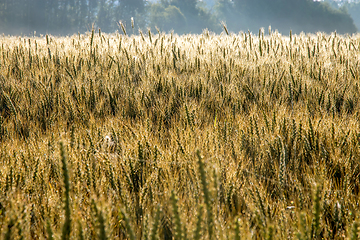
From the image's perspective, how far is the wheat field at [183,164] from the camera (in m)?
0.70

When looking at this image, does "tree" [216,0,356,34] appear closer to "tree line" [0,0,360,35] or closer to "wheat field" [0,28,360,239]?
"tree line" [0,0,360,35]

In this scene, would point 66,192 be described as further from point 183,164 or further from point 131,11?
point 131,11

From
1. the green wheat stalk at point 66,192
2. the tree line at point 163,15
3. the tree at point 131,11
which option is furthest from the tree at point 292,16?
the green wheat stalk at point 66,192

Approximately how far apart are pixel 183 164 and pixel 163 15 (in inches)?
2503

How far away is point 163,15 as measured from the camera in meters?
59.2

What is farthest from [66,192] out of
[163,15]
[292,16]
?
[163,15]

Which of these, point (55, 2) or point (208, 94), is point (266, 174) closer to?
point (208, 94)

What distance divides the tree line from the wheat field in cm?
3329

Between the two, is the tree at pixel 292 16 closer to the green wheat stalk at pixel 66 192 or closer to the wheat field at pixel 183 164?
the wheat field at pixel 183 164

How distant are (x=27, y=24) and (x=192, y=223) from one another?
175 feet

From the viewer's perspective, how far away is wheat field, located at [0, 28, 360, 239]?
0.70 metres

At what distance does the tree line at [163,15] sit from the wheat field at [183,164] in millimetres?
33286

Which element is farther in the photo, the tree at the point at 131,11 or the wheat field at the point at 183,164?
the tree at the point at 131,11

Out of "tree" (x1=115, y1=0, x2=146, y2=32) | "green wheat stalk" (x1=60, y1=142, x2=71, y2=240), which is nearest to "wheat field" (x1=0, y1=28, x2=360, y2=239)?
"green wheat stalk" (x1=60, y1=142, x2=71, y2=240)
